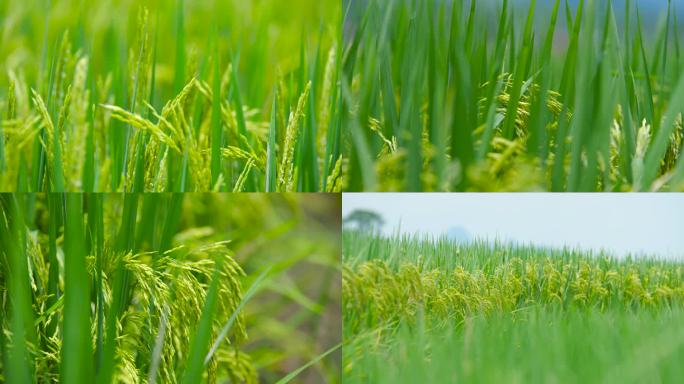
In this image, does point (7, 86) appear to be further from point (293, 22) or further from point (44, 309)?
point (293, 22)

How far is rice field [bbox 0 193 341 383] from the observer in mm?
1325

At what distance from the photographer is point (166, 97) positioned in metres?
1.35

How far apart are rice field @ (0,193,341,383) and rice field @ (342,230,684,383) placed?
7 centimetres

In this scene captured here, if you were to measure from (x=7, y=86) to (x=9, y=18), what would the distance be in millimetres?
116

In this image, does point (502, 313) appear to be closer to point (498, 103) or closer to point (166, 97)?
point (498, 103)

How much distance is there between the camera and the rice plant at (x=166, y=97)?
1337 mm

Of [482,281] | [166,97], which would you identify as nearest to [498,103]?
[482,281]

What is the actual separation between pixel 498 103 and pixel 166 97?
554mm

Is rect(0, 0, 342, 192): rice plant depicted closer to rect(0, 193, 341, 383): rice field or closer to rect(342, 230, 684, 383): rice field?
rect(0, 193, 341, 383): rice field

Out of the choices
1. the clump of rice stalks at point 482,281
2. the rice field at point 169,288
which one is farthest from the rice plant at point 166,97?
the clump of rice stalks at point 482,281

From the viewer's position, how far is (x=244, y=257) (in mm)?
1370

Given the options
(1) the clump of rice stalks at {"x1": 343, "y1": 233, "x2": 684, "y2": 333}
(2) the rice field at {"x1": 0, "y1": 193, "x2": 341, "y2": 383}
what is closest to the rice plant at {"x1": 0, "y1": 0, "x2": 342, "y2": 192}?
(2) the rice field at {"x1": 0, "y1": 193, "x2": 341, "y2": 383}

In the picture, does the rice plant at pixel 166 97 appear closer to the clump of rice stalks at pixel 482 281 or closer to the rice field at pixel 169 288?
the rice field at pixel 169 288

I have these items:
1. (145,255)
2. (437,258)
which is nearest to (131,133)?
(145,255)
